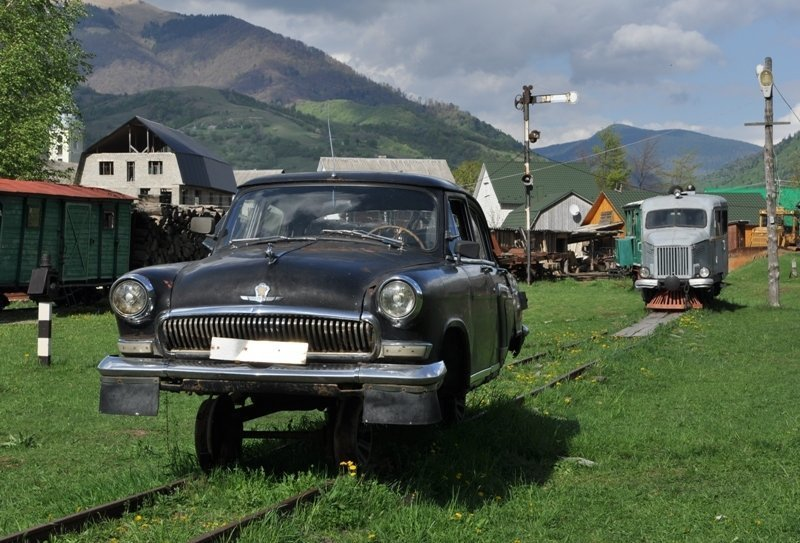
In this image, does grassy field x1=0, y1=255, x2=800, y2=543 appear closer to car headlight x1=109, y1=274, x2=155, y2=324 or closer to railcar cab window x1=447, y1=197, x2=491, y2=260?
car headlight x1=109, y1=274, x2=155, y2=324

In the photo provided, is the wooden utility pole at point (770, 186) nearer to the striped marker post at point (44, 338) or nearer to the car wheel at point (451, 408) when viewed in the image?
the striped marker post at point (44, 338)

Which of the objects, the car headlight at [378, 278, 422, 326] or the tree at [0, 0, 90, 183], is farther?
the tree at [0, 0, 90, 183]

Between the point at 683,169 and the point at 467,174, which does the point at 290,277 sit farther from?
the point at 467,174

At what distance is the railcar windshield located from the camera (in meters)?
25.8

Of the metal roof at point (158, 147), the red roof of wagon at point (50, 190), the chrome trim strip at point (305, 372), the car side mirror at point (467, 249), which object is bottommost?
the chrome trim strip at point (305, 372)

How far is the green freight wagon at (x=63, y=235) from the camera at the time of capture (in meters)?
22.1

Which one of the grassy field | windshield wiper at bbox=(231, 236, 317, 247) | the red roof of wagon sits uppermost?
the red roof of wagon

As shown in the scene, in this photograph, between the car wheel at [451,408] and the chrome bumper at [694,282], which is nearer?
the car wheel at [451,408]

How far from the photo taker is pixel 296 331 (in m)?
5.85

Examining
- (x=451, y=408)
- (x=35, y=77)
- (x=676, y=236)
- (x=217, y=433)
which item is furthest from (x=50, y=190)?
(x=217, y=433)

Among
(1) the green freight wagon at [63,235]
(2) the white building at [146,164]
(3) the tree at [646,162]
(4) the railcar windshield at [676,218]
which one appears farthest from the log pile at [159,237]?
(3) the tree at [646,162]

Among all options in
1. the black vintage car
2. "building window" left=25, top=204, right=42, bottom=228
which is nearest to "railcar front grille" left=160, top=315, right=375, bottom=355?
the black vintage car

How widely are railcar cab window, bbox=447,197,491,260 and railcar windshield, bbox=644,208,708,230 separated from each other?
18.0 m

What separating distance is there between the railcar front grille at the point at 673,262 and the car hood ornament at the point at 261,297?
20.3 metres
